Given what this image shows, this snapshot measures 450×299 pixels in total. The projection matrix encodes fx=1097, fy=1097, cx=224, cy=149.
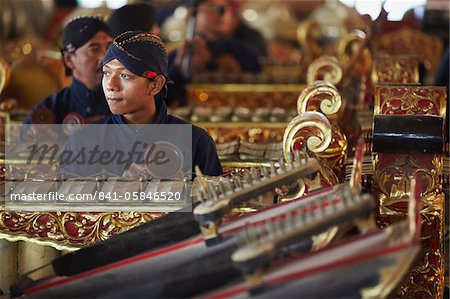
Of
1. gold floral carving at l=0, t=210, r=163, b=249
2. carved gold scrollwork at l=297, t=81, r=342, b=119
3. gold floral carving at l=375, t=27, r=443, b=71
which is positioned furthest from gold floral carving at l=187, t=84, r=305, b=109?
gold floral carving at l=0, t=210, r=163, b=249

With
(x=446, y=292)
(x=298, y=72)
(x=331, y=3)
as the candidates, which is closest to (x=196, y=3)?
(x=298, y=72)

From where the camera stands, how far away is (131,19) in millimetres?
3402

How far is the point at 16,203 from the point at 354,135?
1177mm

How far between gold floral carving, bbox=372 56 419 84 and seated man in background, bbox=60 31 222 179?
1.02m

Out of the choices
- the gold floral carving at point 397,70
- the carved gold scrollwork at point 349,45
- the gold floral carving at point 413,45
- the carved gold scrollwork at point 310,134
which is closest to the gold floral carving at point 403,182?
the carved gold scrollwork at point 310,134

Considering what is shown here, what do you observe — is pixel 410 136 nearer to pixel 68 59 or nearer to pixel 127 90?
pixel 127 90

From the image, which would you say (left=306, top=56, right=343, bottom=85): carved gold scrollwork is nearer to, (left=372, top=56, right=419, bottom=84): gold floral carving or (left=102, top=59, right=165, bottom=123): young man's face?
(left=372, top=56, right=419, bottom=84): gold floral carving

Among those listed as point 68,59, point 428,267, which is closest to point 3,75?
point 68,59

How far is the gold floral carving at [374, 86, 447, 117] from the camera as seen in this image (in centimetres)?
272

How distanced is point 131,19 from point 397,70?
2.88 ft

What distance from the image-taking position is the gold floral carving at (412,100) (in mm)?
2725

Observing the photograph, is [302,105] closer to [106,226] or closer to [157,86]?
[157,86]

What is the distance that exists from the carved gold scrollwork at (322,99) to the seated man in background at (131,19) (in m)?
0.67

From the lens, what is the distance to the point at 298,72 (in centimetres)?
505
